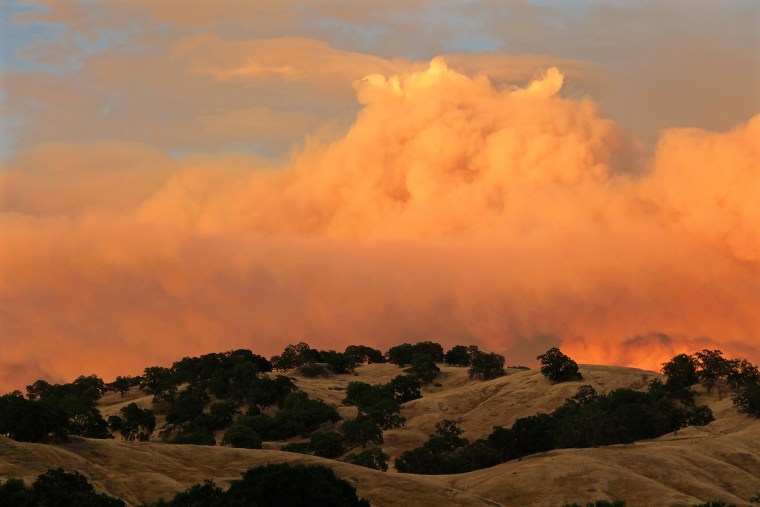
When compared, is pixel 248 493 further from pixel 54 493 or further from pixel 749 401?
pixel 749 401

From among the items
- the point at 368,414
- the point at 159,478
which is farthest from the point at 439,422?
the point at 159,478

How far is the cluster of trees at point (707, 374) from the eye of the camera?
17550 centimetres

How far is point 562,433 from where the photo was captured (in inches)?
5217

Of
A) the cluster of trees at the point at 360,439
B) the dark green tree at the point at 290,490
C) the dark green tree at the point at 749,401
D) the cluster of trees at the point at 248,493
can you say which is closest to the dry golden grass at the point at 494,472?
the cluster of trees at the point at 248,493

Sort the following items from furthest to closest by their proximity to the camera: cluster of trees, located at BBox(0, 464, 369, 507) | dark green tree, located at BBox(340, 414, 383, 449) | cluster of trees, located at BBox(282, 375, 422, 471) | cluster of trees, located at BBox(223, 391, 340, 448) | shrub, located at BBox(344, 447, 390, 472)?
cluster of trees, located at BBox(223, 391, 340, 448) → dark green tree, located at BBox(340, 414, 383, 449) → cluster of trees, located at BBox(282, 375, 422, 471) → shrub, located at BBox(344, 447, 390, 472) → cluster of trees, located at BBox(0, 464, 369, 507)

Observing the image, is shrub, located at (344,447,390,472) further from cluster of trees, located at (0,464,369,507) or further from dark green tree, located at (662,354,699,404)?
dark green tree, located at (662,354,699,404)

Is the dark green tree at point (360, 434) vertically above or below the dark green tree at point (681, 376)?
below

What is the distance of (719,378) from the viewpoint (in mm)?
181500

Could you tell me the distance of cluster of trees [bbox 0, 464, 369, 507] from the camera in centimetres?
8269

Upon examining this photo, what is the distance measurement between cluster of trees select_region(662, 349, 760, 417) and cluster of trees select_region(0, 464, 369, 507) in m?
102

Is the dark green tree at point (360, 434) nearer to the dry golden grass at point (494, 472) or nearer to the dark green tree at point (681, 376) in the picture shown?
the dry golden grass at point (494, 472)

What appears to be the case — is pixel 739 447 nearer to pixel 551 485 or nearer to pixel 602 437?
pixel 602 437

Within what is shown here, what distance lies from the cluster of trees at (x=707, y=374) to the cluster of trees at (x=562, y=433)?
10236 millimetres

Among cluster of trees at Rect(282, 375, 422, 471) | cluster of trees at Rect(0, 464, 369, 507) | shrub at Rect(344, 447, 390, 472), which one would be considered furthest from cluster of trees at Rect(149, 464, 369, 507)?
cluster of trees at Rect(282, 375, 422, 471)
